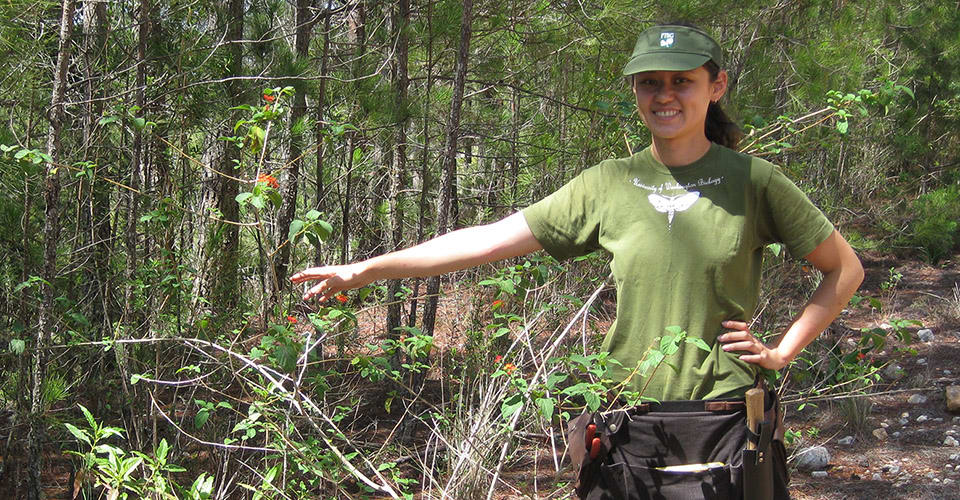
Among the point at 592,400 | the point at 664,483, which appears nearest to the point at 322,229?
the point at 592,400

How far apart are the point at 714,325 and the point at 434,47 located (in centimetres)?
462

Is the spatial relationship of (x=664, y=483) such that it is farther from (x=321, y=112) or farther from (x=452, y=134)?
(x=321, y=112)

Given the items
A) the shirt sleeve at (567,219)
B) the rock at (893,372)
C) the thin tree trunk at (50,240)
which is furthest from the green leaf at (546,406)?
the rock at (893,372)

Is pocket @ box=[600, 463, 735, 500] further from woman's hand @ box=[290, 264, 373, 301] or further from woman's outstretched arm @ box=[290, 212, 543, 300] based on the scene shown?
woman's hand @ box=[290, 264, 373, 301]

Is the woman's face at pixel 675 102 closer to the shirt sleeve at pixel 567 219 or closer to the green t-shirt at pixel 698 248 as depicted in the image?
the green t-shirt at pixel 698 248

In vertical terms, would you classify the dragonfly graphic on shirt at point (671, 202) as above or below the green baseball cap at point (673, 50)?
below

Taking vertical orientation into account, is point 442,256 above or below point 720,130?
below

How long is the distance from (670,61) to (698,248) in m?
0.41

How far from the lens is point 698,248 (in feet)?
6.07

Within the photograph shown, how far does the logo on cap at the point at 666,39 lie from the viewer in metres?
1.89

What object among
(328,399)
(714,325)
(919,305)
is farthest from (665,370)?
(919,305)

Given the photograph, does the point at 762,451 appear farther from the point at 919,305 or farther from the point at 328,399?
the point at 919,305

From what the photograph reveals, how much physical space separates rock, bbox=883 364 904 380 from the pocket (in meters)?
5.07

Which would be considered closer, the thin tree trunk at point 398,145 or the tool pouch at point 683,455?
the tool pouch at point 683,455
